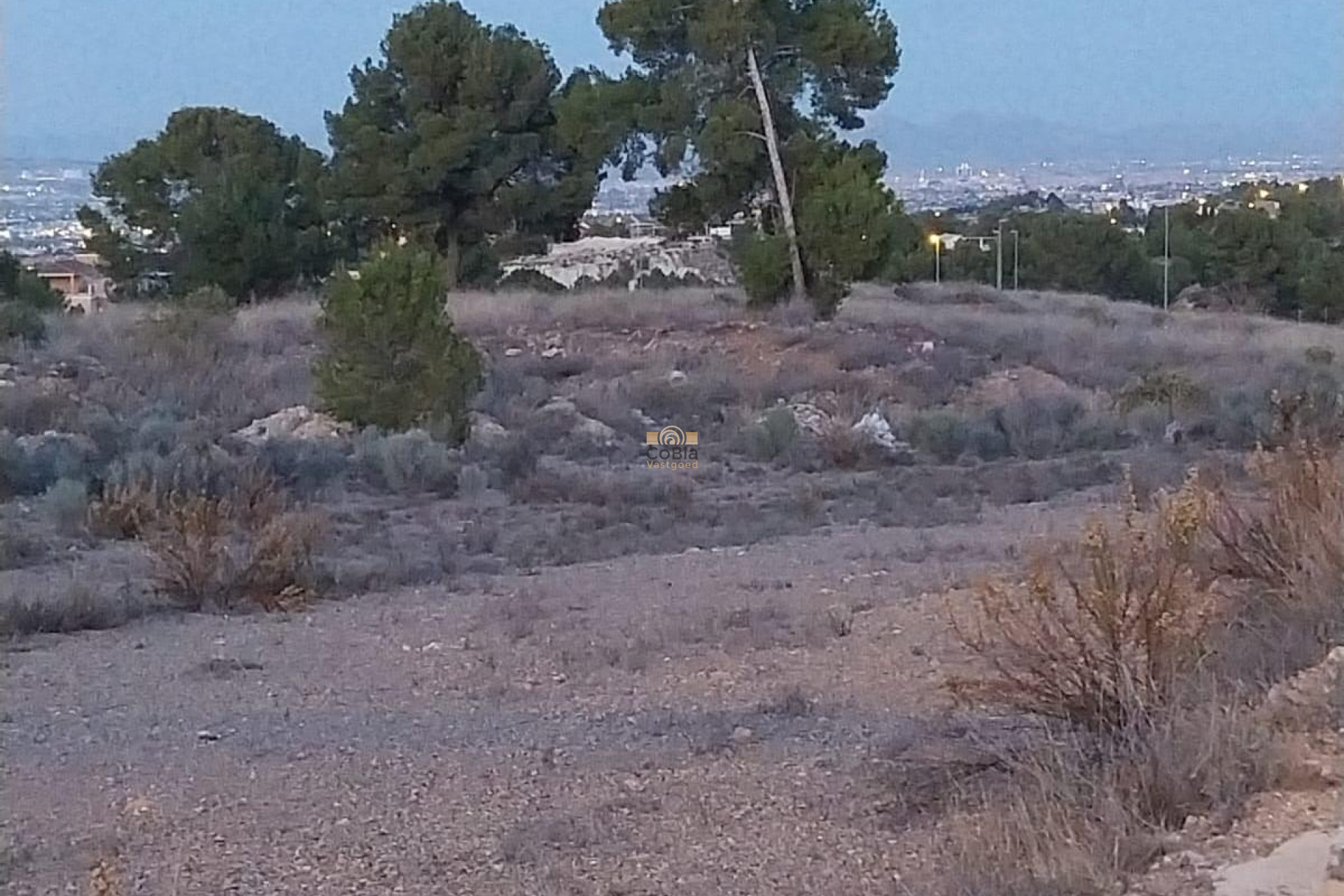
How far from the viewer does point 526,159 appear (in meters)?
44.7

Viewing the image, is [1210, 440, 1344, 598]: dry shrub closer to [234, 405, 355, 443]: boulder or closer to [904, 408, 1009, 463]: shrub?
[904, 408, 1009, 463]: shrub

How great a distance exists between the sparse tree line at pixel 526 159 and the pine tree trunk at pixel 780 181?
0.18 feet

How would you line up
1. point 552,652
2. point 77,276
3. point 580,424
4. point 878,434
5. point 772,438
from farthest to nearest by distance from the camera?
point 77,276 → point 580,424 → point 878,434 → point 772,438 → point 552,652

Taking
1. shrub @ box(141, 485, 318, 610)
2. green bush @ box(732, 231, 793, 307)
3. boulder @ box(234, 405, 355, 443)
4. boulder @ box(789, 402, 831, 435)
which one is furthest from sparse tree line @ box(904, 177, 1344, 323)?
shrub @ box(141, 485, 318, 610)

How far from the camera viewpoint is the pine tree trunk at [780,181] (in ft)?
116

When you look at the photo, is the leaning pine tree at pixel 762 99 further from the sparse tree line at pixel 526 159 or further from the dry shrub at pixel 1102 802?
the dry shrub at pixel 1102 802

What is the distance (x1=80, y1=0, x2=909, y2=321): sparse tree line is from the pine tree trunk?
0.06 meters

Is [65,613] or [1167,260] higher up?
[65,613]

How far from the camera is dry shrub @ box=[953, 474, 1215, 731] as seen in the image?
682 cm

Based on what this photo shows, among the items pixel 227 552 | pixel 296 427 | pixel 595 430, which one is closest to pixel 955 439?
pixel 595 430

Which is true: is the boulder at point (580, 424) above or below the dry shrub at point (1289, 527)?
below

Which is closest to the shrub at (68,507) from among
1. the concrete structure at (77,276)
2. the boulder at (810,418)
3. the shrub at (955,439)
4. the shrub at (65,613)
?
the shrub at (65,613)

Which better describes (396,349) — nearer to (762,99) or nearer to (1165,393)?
(1165,393)

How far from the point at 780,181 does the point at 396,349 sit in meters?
17.3
